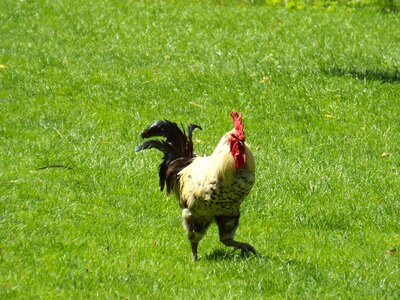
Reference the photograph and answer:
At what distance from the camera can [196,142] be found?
10805mm

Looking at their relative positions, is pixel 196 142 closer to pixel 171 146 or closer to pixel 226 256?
pixel 171 146

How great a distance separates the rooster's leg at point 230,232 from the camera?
722 cm

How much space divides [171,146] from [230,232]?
1082 millimetres

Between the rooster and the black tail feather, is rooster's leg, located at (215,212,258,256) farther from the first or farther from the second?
the black tail feather

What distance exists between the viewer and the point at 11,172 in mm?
9242

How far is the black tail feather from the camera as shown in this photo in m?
7.81

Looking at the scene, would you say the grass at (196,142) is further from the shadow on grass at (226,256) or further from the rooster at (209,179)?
the rooster at (209,179)

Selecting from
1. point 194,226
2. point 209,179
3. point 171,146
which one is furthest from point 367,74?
point 209,179

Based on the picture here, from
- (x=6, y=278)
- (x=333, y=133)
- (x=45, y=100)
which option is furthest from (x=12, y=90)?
(x=6, y=278)

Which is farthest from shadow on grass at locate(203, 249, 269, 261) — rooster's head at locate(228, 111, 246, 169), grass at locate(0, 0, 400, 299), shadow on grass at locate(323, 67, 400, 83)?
shadow on grass at locate(323, 67, 400, 83)

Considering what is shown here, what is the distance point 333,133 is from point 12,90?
14.7ft

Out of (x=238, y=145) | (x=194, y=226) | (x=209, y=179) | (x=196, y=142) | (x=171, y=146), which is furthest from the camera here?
(x=196, y=142)

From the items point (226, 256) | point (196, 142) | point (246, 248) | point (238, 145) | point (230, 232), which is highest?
point (238, 145)

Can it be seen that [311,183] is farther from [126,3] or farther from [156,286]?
[126,3]
